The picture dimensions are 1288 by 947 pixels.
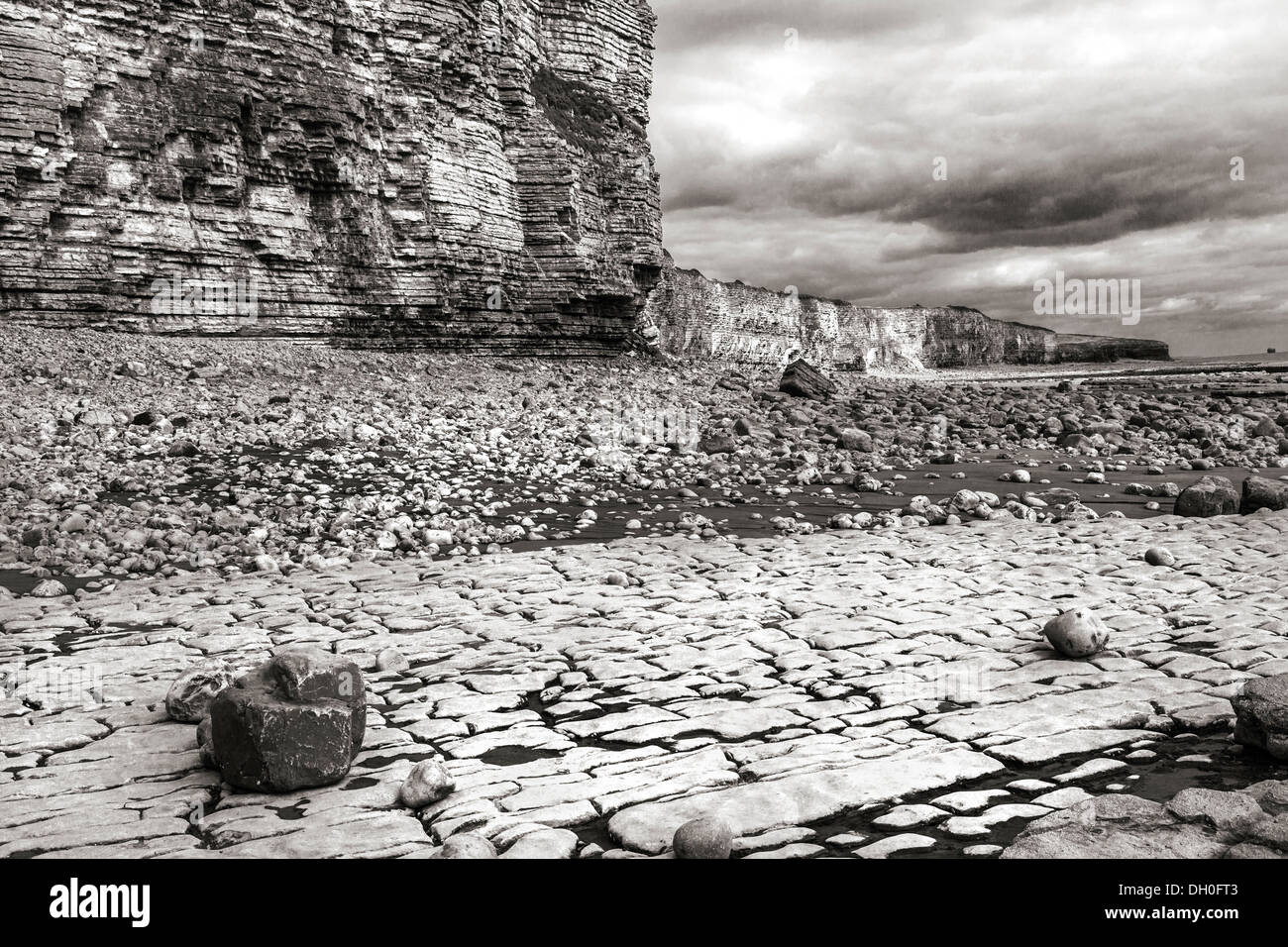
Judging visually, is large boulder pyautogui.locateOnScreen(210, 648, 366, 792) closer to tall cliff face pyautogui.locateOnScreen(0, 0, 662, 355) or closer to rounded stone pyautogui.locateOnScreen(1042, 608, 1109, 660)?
rounded stone pyautogui.locateOnScreen(1042, 608, 1109, 660)

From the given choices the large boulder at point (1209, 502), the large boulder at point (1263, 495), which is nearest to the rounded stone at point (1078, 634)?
the large boulder at point (1209, 502)

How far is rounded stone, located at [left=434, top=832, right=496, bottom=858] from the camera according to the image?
2.77 metres

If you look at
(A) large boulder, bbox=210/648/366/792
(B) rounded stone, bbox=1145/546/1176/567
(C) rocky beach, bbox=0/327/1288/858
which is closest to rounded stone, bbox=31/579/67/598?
(C) rocky beach, bbox=0/327/1288/858

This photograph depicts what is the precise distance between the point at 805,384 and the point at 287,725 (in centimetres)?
2037

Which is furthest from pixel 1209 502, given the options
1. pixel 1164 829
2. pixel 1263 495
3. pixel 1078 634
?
pixel 1164 829

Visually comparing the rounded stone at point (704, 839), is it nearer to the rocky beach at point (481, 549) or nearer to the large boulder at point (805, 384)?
the rocky beach at point (481, 549)

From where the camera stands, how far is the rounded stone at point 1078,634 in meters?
4.69

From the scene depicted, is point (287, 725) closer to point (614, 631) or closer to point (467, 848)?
point (467, 848)

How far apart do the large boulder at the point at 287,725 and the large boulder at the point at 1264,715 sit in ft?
12.1

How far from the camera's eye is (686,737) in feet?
12.8

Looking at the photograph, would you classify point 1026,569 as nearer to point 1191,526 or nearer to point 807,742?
point 1191,526

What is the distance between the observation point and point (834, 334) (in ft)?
264

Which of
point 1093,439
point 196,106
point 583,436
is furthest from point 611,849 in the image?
point 196,106
